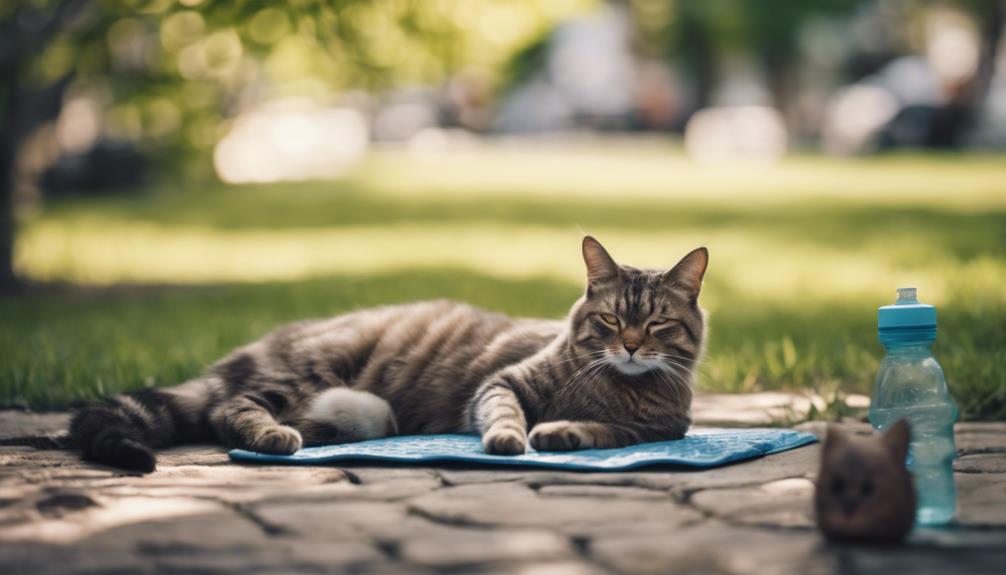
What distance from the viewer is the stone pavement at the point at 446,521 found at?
2.79 m

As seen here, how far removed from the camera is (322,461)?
3.97m

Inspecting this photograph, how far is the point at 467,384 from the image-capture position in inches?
184

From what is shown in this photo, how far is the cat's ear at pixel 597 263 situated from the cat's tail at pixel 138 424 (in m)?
1.52

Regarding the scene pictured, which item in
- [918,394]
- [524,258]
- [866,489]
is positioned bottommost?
[866,489]

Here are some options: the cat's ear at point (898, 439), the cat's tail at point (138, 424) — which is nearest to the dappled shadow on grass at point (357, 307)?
the cat's tail at point (138, 424)

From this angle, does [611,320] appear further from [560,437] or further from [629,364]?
[560,437]

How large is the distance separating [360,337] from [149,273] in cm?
699

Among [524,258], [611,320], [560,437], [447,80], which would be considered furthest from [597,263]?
[447,80]

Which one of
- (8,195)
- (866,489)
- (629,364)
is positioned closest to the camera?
(866,489)

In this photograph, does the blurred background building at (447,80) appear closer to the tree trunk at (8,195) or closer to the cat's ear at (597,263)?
the tree trunk at (8,195)

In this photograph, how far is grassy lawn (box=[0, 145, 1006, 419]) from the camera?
6.30 meters

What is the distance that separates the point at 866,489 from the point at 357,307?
12.5 feet

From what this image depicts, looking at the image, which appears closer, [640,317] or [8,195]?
[640,317]

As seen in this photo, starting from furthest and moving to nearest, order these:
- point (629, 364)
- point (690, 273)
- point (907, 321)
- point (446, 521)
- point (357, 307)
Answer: point (357, 307)
point (690, 273)
point (629, 364)
point (907, 321)
point (446, 521)
